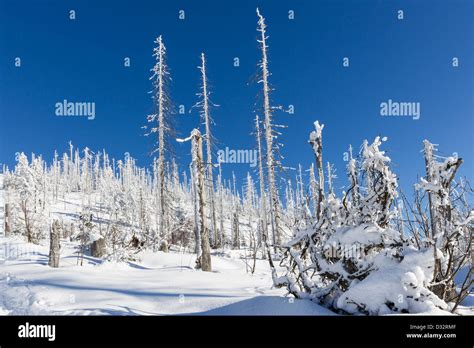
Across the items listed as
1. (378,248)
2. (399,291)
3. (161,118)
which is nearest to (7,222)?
(161,118)

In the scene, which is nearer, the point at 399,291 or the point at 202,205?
the point at 399,291

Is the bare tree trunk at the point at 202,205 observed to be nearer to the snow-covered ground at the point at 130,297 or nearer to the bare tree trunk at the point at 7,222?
the snow-covered ground at the point at 130,297

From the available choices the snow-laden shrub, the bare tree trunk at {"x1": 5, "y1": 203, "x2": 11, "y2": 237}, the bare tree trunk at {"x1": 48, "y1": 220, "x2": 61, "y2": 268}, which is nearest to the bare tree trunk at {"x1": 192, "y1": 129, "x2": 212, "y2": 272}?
the bare tree trunk at {"x1": 48, "y1": 220, "x2": 61, "y2": 268}

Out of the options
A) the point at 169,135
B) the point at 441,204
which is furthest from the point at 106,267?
the point at 169,135

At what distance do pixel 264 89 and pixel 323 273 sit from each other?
16.3 meters

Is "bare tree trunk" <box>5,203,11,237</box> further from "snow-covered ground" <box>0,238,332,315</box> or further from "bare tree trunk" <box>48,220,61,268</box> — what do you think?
"snow-covered ground" <box>0,238,332,315</box>

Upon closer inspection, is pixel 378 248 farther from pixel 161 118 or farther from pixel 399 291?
pixel 161 118

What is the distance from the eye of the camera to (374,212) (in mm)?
4660

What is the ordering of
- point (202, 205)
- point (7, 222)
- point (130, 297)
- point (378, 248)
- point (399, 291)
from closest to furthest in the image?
point (399, 291)
point (378, 248)
point (130, 297)
point (202, 205)
point (7, 222)

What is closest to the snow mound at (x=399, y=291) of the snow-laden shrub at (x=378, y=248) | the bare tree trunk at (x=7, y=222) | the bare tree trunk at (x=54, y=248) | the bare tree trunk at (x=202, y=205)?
the snow-laden shrub at (x=378, y=248)

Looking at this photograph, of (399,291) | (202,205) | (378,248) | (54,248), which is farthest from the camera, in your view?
(202,205)

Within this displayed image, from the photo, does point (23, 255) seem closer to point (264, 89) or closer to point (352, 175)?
point (352, 175)

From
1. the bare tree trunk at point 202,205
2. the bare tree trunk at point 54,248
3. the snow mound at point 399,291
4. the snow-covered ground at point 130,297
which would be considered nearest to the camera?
the snow mound at point 399,291
